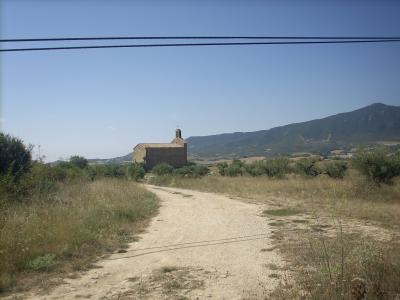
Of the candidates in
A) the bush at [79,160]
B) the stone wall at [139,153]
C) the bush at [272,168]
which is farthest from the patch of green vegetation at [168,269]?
the stone wall at [139,153]

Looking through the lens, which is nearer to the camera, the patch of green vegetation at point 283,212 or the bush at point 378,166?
the patch of green vegetation at point 283,212

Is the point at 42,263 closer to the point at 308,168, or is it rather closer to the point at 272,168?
the point at 308,168

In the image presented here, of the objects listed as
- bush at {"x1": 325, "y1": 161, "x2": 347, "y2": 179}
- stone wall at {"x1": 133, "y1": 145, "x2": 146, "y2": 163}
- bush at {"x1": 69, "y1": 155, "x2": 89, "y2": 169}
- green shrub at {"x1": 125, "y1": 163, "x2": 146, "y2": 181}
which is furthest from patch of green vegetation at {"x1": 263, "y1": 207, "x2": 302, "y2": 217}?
stone wall at {"x1": 133, "y1": 145, "x2": 146, "y2": 163}

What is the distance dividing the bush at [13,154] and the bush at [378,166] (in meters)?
17.5

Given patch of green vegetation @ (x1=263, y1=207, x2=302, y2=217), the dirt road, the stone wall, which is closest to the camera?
the dirt road

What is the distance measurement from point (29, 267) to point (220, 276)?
3.80 m

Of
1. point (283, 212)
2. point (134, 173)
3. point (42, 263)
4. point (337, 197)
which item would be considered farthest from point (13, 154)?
point (134, 173)

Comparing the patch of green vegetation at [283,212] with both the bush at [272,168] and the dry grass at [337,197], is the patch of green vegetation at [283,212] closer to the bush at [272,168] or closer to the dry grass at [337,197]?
the dry grass at [337,197]

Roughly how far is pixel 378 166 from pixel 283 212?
8683 millimetres

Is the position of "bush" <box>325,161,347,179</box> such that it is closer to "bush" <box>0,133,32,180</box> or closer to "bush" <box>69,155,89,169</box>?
"bush" <box>0,133,32,180</box>

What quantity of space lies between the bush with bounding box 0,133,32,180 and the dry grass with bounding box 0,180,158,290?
384 cm

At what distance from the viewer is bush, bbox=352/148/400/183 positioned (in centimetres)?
Result: 2150

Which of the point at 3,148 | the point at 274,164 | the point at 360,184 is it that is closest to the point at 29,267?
the point at 3,148

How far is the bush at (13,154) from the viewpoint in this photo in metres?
17.2
